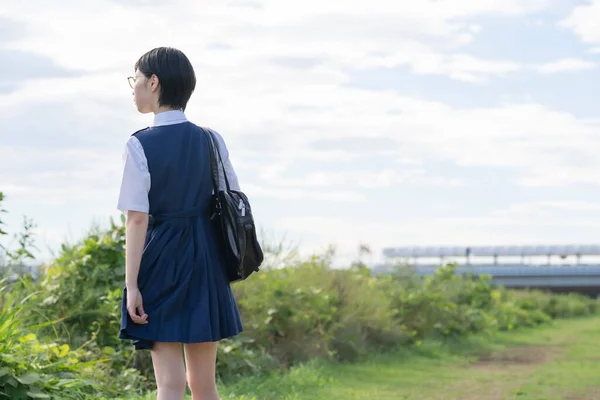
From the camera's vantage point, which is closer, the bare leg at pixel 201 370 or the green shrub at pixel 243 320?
the bare leg at pixel 201 370

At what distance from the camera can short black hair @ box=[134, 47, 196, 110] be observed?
170 inches

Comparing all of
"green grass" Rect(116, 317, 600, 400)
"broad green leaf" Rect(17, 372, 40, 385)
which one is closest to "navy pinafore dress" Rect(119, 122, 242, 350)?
"broad green leaf" Rect(17, 372, 40, 385)

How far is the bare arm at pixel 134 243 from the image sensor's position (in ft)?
13.5

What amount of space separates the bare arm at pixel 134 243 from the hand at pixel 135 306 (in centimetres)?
3

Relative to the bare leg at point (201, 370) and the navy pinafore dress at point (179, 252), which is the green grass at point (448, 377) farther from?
the navy pinafore dress at point (179, 252)

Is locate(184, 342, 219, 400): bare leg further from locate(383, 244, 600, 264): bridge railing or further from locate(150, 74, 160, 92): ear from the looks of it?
locate(383, 244, 600, 264): bridge railing

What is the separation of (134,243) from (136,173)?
340 mm

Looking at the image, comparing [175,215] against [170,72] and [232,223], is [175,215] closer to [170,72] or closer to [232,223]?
[232,223]

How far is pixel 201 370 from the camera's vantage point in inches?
172

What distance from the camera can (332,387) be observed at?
29.7 feet

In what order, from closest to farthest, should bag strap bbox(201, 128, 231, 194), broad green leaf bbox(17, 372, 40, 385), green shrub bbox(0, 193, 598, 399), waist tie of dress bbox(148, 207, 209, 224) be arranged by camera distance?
waist tie of dress bbox(148, 207, 209, 224)
bag strap bbox(201, 128, 231, 194)
broad green leaf bbox(17, 372, 40, 385)
green shrub bbox(0, 193, 598, 399)

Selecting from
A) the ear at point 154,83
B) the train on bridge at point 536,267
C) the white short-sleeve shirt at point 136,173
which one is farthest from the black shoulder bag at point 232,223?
the train on bridge at point 536,267

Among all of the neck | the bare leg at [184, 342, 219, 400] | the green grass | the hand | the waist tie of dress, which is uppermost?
the neck

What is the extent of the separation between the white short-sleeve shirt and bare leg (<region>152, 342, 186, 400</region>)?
0.68 metres
